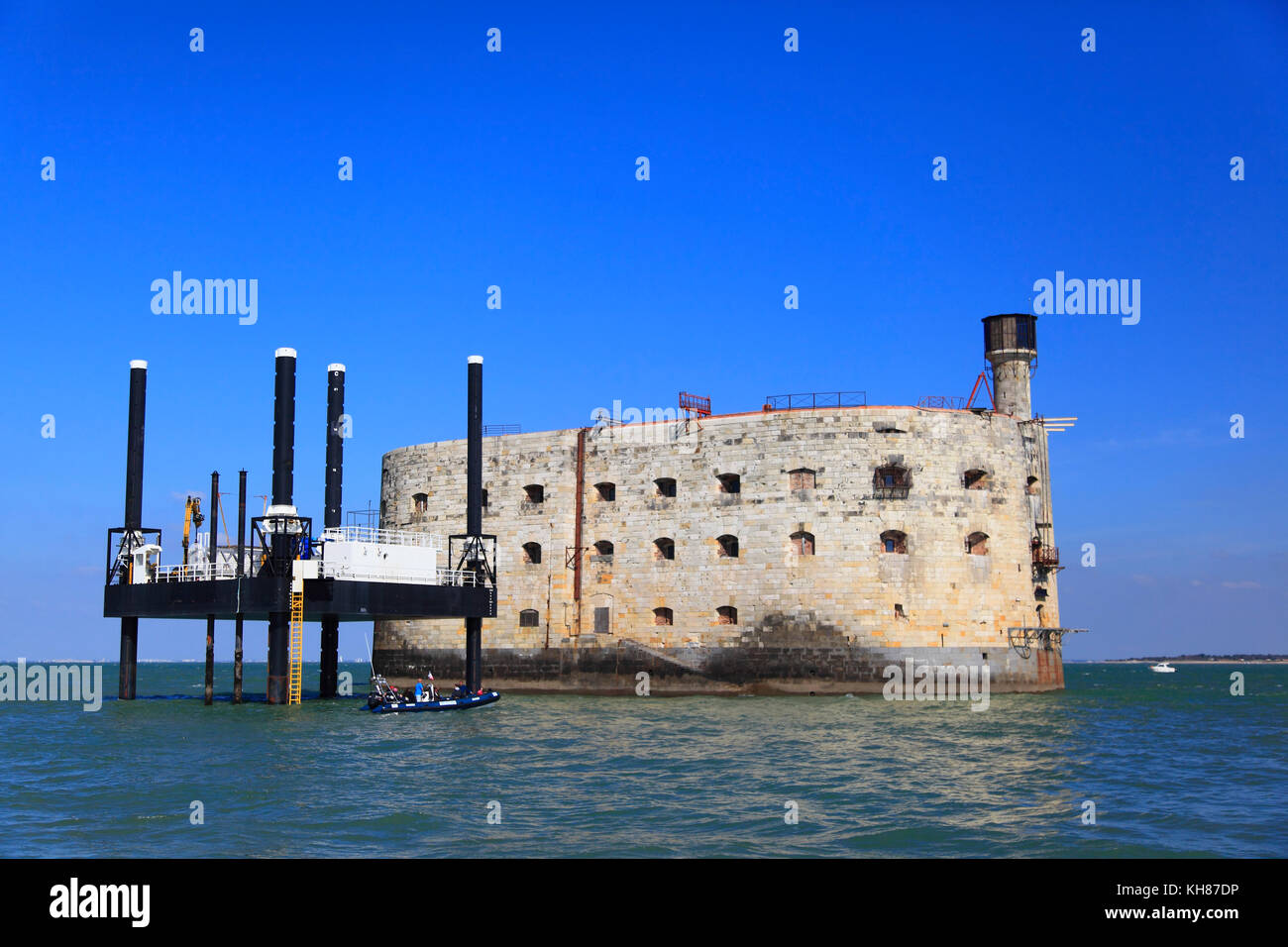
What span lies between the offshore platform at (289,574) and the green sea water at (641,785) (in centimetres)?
319

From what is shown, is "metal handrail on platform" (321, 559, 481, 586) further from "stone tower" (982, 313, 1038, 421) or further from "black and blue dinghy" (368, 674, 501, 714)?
"stone tower" (982, 313, 1038, 421)

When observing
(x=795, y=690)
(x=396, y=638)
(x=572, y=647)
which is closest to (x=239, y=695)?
(x=396, y=638)

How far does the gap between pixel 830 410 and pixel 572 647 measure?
13.6 metres

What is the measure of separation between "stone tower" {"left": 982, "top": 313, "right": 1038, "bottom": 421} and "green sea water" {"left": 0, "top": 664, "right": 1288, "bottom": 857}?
1525 centimetres

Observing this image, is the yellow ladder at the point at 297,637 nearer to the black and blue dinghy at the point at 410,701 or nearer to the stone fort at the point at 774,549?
the black and blue dinghy at the point at 410,701

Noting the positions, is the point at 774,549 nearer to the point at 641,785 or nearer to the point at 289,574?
the point at 289,574

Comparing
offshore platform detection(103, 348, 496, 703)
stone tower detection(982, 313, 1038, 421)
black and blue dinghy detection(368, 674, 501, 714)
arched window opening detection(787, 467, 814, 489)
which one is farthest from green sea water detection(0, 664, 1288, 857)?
stone tower detection(982, 313, 1038, 421)

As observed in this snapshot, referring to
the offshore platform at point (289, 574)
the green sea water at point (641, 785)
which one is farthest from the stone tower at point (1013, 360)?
the offshore platform at point (289, 574)

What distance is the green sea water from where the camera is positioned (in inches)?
607

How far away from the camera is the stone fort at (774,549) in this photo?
134 ft

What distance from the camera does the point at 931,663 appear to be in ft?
132
